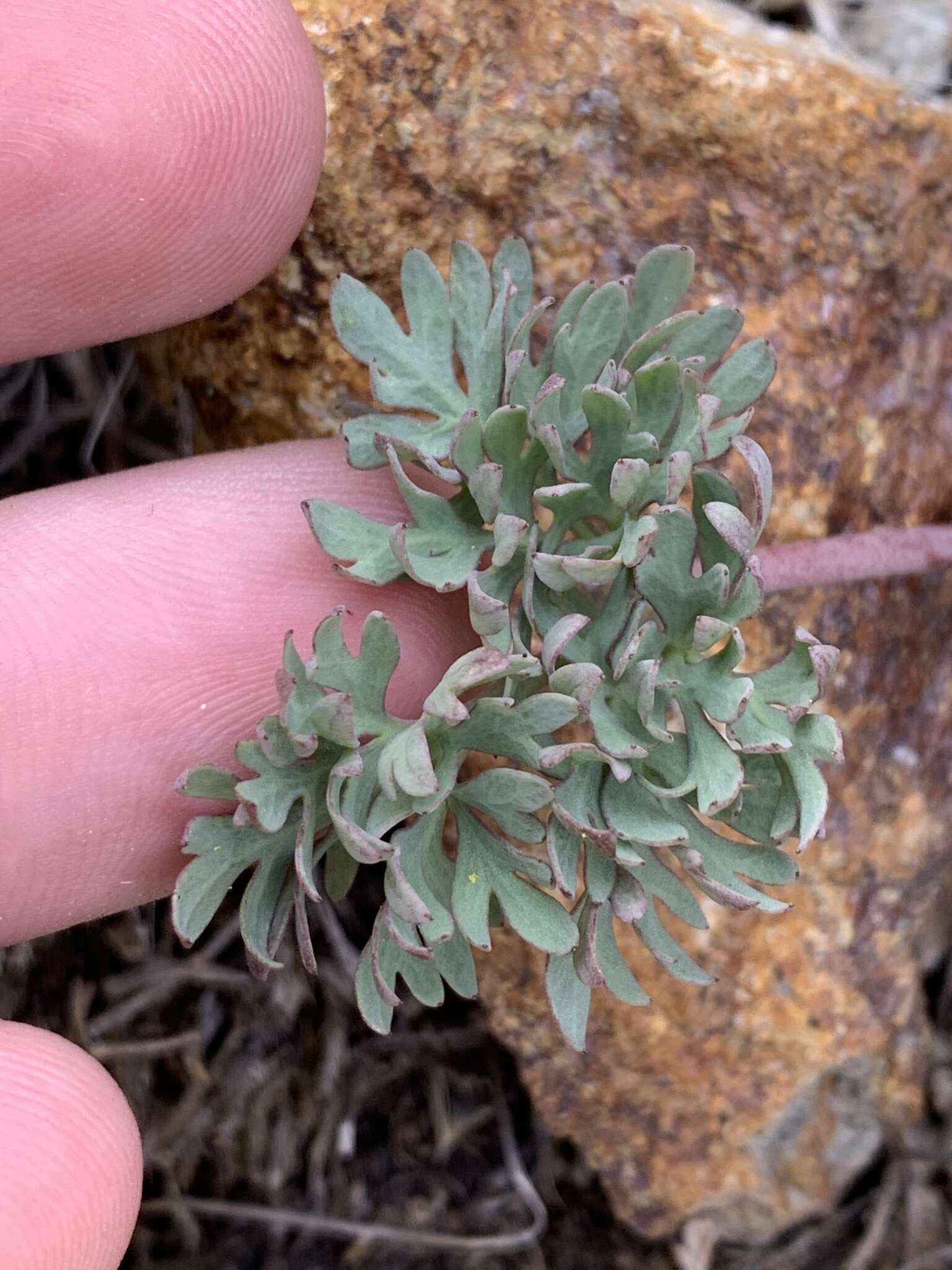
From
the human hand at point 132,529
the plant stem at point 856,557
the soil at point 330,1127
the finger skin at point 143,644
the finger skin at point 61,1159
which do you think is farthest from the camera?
the soil at point 330,1127

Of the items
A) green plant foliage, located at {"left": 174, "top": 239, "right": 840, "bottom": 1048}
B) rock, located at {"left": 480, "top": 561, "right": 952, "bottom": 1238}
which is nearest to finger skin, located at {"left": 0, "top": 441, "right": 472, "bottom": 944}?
green plant foliage, located at {"left": 174, "top": 239, "right": 840, "bottom": 1048}

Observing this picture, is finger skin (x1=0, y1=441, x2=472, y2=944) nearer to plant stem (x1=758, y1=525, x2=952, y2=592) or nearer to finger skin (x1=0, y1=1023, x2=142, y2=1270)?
finger skin (x1=0, y1=1023, x2=142, y2=1270)

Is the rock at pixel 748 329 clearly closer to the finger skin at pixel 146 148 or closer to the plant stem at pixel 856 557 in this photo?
the plant stem at pixel 856 557

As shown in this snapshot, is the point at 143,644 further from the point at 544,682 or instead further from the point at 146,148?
the point at 146,148

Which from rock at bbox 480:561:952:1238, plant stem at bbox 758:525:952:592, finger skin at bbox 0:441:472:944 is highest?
plant stem at bbox 758:525:952:592

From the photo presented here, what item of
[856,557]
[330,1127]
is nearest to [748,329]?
[856,557]

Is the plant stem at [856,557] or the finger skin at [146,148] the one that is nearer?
the finger skin at [146,148]

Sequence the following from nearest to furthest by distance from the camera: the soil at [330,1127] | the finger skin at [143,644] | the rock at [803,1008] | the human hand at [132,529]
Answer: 1. the human hand at [132,529]
2. the finger skin at [143,644]
3. the rock at [803,1008]
4. the soil at [330,1127]

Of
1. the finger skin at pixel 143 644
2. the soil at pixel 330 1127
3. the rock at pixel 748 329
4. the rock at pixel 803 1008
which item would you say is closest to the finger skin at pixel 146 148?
the rock at pixel 748 329
